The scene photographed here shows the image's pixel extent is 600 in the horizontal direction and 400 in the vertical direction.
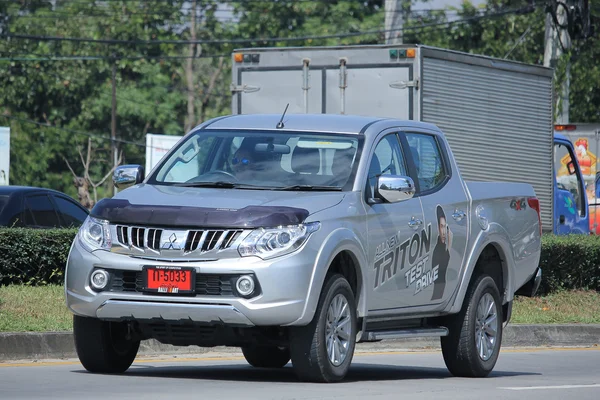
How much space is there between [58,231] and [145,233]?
23.6 ft

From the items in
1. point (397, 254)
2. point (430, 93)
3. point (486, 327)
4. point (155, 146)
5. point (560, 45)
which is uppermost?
point (560, 45)

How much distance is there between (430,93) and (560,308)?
330cm

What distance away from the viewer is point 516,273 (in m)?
11.1

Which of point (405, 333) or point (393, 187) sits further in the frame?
point (405, 333)

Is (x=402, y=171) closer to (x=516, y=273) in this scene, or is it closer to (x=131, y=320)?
(x=516, y=273)

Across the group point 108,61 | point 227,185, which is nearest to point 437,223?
point 227,185

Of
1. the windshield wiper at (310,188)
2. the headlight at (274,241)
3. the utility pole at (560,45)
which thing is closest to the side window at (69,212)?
the windshield wiper at (310,188)

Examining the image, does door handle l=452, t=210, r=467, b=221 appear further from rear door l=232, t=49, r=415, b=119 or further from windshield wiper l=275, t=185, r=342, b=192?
rear door l=232, t=49, r=415, b=119

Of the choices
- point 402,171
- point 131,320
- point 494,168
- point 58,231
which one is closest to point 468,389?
point 402,171

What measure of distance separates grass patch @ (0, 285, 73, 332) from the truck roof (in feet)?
9.58

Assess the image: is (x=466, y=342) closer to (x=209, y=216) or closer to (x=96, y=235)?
(x=209, y=216)

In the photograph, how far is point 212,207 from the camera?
8.29m

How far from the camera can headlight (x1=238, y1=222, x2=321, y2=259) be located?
26.6ft

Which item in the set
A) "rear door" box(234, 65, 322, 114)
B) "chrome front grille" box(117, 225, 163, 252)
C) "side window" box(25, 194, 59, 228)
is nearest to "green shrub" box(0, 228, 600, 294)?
"side window" box(25, 194, 59, 228)
